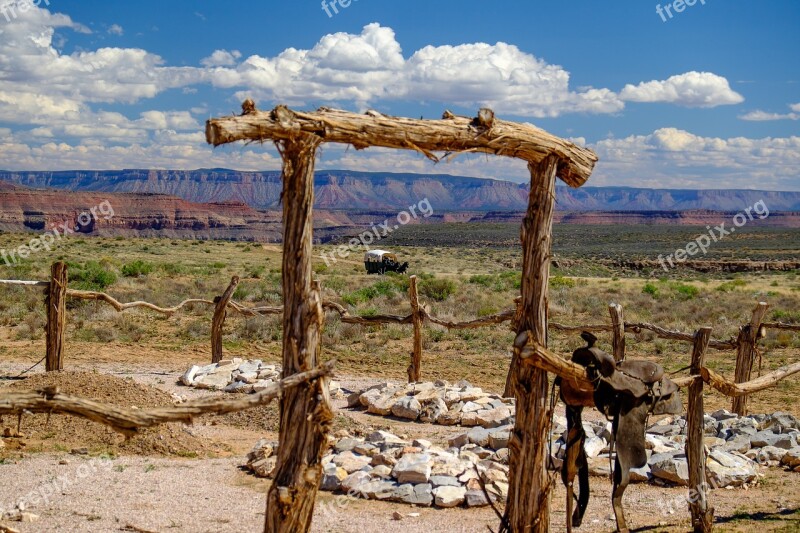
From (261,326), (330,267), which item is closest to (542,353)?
(261,326)

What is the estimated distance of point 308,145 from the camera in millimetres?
3855

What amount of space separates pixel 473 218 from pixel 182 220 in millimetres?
62901

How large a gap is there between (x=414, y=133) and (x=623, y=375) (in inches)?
82.0

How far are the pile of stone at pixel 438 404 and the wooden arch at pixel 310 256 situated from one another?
172 inches

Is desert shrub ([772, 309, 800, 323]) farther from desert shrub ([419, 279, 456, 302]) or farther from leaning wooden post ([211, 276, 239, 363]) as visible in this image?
leaning wooden post ([211, 276, 239, 363])

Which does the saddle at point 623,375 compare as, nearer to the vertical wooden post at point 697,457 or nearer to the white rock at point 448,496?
the vertical wooden post at point 697,457

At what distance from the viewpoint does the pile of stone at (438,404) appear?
9375 mm

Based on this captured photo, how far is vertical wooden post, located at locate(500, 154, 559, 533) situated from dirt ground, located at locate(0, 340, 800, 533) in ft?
3.24

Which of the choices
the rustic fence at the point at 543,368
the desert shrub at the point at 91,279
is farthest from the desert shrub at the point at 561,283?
the rustic fence at the point at 543,368

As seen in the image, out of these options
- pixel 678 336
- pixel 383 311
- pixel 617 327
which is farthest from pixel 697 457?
pixel 383 311

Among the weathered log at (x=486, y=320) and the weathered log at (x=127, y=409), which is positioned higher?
the weathered log at (x=127, y=409)

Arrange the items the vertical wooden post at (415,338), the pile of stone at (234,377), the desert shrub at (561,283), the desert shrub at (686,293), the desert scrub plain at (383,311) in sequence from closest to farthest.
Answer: the pile of stone at (234,377)
the vertical wooden post at (415,338)
the desert scrub plain at (383,311)
the desert shrub at (686,293)
the desert shrub at (561,283)

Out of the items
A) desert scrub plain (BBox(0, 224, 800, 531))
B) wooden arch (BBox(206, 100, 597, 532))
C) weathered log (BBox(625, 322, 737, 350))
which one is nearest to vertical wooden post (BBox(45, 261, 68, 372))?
desert scrub plain (BBox(0, 224, 800, 531))

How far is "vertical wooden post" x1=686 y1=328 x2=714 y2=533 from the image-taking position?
5578mm
